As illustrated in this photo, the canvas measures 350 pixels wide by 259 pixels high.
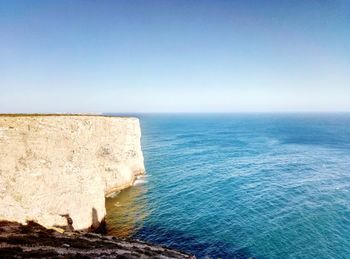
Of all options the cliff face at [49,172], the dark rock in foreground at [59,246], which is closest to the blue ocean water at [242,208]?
the cliff face at [49,172]

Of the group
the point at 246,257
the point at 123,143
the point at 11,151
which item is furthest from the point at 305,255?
the point at 123,143

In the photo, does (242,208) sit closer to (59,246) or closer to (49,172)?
(49,172)

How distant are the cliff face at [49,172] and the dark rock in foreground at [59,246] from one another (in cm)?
380

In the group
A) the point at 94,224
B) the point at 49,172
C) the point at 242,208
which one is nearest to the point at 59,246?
the point at 49,172

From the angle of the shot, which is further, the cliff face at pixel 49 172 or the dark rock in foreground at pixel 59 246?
the cliff face at pixel 49 172

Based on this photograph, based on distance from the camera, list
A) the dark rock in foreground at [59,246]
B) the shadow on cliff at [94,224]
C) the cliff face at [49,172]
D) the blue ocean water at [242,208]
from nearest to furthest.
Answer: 1. the dark rock in foreground at [59,246]
2. the cliff face at [49,172]
3. the shadow on cliff at [94,224]
4. the blue ocean water at [242,208]

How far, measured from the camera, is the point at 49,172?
35.8 m

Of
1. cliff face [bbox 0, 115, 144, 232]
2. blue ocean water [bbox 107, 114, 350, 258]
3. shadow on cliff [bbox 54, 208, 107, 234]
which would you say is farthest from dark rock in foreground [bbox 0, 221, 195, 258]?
blue ocean water [bbox 107, 114, 350, 258]

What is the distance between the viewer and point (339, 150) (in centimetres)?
9575

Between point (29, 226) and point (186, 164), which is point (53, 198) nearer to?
point (29, 226)

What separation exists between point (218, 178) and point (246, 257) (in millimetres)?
30716

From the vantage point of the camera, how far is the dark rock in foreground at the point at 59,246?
830 inches

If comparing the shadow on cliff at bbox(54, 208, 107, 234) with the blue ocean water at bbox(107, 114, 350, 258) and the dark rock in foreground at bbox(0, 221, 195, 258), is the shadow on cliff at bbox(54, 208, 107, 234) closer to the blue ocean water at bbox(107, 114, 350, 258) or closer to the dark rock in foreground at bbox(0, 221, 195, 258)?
the blue ocean water at bbox(107, 114, 350, 258)

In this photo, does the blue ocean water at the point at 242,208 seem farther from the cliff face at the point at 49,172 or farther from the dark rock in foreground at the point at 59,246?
the dark rock in foreground at the point at 59,246
